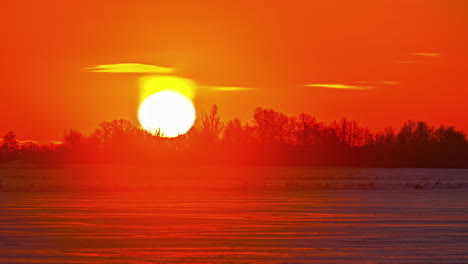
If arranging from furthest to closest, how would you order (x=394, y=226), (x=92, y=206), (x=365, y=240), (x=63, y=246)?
(x=92, y=206)
(x=394, y=226)
(x=365, y=240)
(x=63, y=246)

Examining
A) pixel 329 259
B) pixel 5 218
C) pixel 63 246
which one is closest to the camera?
pixel 329 259

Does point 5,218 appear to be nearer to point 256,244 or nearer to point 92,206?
point 92,206

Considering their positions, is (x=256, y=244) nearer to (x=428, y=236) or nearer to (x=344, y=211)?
(x=428, y=236)

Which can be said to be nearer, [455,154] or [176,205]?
[176,205]

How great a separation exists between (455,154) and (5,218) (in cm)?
12634

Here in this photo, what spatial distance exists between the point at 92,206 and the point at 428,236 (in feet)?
51.8

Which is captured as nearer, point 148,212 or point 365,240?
point 365,240

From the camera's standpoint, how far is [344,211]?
30.0 meters

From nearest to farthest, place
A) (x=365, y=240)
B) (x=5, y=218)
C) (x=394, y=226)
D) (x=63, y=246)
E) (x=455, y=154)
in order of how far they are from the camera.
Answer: (x=63, y=246)
(x=365, y=240)
(x=394, y=226)
(x=5, y=218)
(x=455, y=154)

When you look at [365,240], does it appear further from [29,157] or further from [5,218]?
[29,157]

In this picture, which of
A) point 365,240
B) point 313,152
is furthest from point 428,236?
point 313,152

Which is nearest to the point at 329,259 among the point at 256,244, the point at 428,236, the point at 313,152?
the point at 256,244

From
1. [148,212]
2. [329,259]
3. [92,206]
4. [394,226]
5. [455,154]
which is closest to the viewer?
[329,259]

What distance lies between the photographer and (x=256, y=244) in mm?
18922
